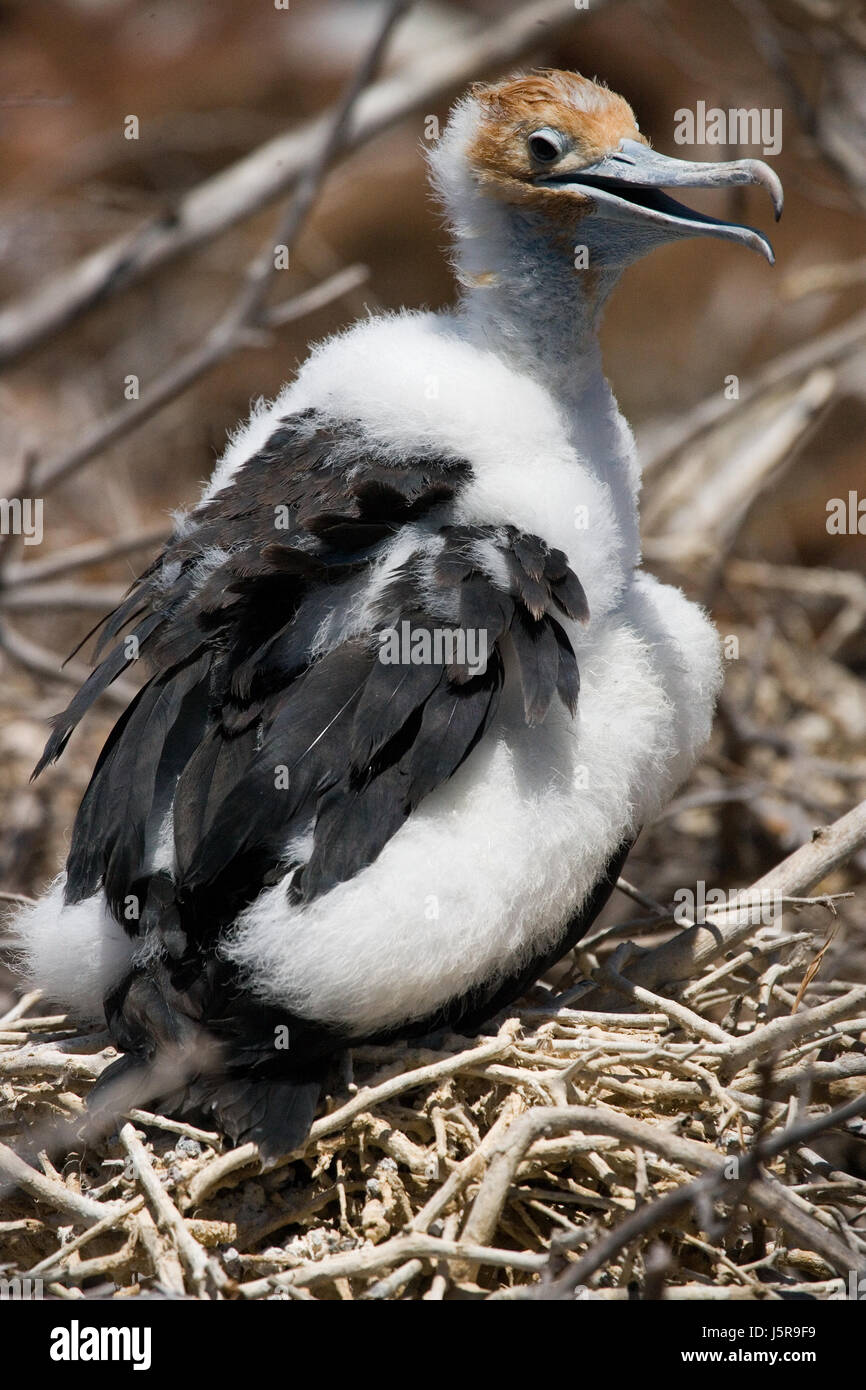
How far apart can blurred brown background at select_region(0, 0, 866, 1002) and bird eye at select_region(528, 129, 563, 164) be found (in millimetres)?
1212

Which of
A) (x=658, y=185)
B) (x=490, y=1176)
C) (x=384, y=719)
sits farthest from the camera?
(x=658, y=185)

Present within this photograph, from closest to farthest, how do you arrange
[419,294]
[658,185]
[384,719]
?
[384,719] → [658,185] → [419,294]

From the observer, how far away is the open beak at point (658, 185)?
→ 2688 millimetres

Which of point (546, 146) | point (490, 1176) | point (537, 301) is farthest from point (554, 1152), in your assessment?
point (546, 146)

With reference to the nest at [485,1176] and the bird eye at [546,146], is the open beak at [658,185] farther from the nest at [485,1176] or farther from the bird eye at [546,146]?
the nest at [485,1176]

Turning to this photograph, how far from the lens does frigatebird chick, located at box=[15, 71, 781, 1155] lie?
226cm

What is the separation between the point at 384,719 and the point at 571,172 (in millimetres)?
1282

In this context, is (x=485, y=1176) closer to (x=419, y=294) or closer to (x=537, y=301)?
(x=537, y=301)

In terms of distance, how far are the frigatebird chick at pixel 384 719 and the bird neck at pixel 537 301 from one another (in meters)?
0.01

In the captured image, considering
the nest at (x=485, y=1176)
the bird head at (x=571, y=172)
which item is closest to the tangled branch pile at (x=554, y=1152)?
the nest at (x=485, y=1176)

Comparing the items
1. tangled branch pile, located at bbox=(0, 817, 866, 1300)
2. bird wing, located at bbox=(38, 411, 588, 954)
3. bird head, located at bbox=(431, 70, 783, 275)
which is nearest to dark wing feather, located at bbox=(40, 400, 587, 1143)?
bird wing, located at bbox=(38, 411, 588, 954)

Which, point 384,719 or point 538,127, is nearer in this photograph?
point 384,719

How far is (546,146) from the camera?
285cm

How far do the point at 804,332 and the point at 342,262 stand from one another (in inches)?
85.9
